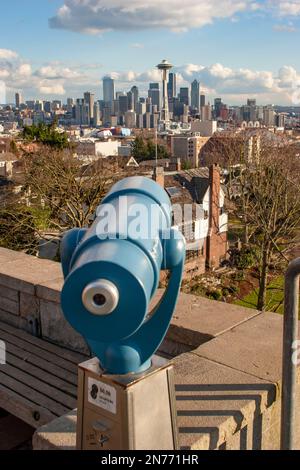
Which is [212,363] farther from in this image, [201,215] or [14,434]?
[201,215]

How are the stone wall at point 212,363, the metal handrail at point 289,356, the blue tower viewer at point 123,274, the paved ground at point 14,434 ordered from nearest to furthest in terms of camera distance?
the blue tower viewer at point 123,274, the metal handrail at point 289,356, the stone wall at point 212,363, the paved ground at point 14,434

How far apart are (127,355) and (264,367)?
4.35 feet

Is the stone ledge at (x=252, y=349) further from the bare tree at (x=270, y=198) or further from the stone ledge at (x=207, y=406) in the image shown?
the bare tree at (x=270, y=198)

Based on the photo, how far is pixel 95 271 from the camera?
207 centimetres

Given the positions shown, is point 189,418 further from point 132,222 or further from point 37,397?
point 37,397

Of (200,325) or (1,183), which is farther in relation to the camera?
(1,183)

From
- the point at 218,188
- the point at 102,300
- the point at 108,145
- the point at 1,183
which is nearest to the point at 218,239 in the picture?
the point at 218,188

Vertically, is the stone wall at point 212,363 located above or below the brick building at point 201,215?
above

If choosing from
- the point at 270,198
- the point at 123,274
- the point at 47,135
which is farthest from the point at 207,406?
the point at 47,135

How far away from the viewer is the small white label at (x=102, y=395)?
234cm

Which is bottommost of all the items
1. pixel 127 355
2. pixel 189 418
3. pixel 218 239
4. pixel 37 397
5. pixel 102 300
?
pixel 218 239

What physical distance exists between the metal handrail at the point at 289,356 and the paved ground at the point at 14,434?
2.21 m

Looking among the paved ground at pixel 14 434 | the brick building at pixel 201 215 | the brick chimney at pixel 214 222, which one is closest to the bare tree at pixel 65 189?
the brick building at pixel 201 215

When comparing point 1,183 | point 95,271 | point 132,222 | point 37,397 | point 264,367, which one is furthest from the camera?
point 1,183
